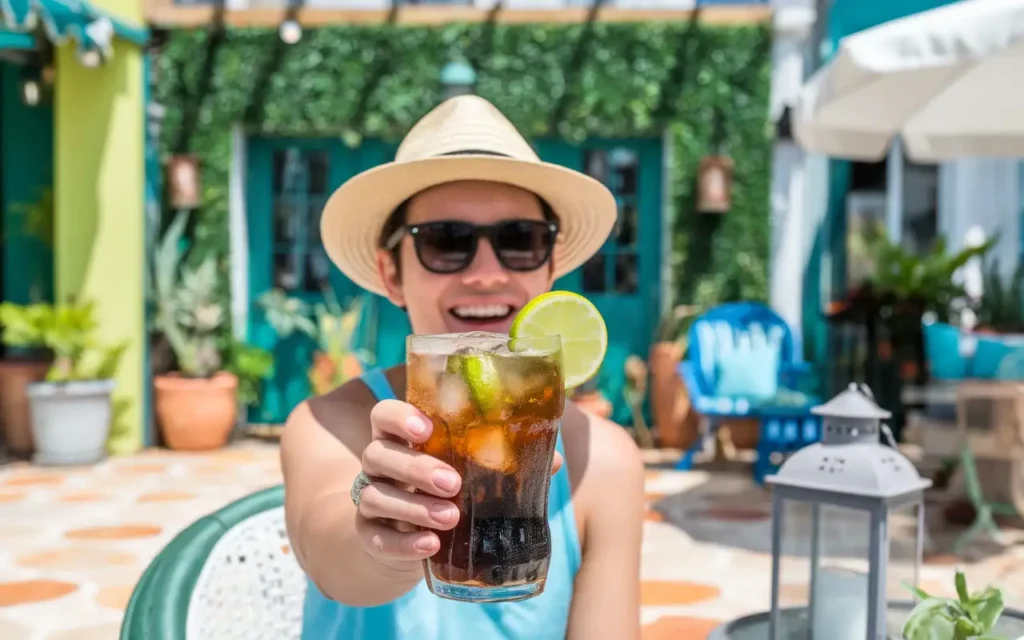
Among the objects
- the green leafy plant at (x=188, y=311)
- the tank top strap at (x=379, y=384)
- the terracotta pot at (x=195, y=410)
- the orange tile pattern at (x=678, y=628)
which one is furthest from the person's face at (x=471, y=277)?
the green leafy plant at (x=188, y=311)

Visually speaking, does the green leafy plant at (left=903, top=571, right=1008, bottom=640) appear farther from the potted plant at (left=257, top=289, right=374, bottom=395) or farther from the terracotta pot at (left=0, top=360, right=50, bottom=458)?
the terracotta pot at (left=0, top=360, right=50, bottom=458)

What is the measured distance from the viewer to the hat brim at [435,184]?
1.30 m

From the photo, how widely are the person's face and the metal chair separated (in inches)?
17.1

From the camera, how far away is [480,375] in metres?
0.93

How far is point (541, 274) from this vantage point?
134 cm

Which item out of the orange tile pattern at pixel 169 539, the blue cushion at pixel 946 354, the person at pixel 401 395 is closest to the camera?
the person at pixel 401 395

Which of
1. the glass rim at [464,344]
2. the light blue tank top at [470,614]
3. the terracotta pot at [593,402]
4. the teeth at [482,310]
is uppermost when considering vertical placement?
the teeth at [482,310]

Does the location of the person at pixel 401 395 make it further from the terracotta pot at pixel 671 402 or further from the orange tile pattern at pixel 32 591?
the terracotta pot at pixel 671 402

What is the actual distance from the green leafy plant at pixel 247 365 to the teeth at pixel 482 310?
614 cm

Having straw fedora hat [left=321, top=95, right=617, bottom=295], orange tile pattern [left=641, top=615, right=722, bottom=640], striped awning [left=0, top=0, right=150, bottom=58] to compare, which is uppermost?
striped awning [left=0, top=0, right=150, bottom=58]

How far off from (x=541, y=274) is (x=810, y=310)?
6.51m

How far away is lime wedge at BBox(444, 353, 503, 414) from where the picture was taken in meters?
0.92

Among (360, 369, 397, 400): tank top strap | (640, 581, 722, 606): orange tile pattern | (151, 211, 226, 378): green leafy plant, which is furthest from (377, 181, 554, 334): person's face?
(151, 211, 226, 378): green leafy plant

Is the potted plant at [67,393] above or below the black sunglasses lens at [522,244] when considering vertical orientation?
below
